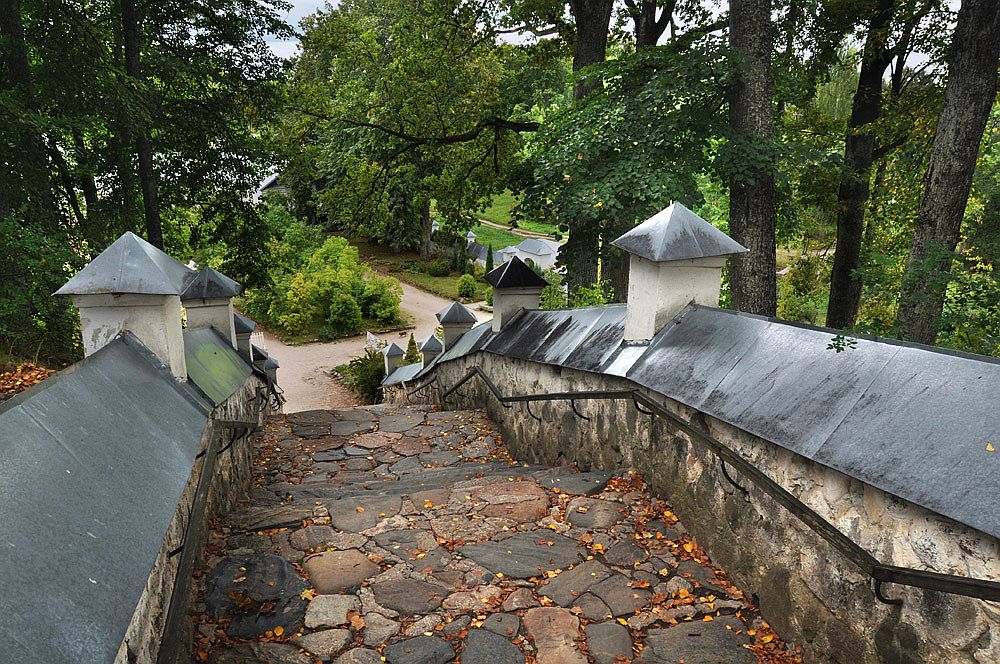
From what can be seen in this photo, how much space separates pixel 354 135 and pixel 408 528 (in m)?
9.28

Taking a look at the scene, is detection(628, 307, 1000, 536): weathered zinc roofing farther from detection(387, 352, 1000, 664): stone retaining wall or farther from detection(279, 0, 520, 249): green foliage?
detection(279, 0, 520, 249): green foliage

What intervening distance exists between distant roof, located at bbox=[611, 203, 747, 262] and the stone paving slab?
1593 millimetres

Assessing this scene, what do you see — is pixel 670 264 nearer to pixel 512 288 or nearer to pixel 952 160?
pixel 512 288

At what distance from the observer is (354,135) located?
37.7 feet

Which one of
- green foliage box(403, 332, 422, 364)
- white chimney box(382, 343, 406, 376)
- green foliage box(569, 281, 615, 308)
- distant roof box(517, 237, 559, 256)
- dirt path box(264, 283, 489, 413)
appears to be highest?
green foliage box(569, 281, 615, 308)

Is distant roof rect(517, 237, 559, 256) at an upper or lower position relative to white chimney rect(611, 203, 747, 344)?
lower

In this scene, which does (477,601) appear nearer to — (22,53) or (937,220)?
(937,220)

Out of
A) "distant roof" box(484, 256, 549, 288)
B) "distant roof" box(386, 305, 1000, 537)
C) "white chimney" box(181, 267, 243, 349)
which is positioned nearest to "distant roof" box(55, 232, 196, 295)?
"distant roof" box(386, 305, 1000, 537)

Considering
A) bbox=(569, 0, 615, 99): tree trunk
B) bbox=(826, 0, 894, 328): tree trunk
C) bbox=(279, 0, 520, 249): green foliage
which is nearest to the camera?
bbox=(826, 0, 894, 328): tree trunk

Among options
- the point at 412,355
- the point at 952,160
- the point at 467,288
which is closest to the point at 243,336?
the point at 952,160

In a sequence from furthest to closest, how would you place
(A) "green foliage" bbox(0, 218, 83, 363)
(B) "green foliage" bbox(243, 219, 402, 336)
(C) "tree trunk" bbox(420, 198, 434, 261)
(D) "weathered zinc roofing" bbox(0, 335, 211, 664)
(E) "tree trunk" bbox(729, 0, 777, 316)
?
(C) "tree trunk" bbox(420, 198, 434, 261), (B) "green foliage" bbox(243, 219, 402, 336), (E) "tree trunk" bbox(729, 0, 777, 316), (A) "green foliage" bbox(0, 218, 83, 363), (D) "weathered zinc roofing" bbox(0, 335, 211, 664)

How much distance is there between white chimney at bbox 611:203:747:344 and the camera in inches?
160

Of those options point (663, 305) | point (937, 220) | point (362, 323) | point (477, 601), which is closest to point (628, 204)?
point (937, 220)

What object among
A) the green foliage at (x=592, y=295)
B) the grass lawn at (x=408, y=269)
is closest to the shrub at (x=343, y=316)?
the grass lawn at (x=408, y=269)
